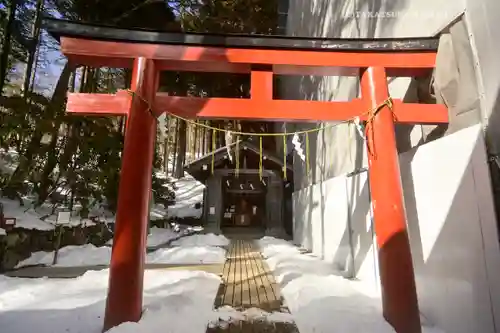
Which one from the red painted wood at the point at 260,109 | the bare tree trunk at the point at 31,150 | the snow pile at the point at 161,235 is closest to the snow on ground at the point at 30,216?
the bare tree trunk at the point at 31,150

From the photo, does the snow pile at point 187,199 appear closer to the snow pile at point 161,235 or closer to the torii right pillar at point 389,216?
the snow pile at point 161,235

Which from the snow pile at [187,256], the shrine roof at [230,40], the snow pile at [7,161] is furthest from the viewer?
the snow pile at [7,161]

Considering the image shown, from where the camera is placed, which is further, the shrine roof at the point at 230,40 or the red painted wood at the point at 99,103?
the shrine roof at the point at 230,40

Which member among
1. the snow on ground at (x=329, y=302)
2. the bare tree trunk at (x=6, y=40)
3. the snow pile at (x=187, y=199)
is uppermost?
the bare tree trunk at (x=6, y=40)

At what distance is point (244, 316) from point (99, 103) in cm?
351

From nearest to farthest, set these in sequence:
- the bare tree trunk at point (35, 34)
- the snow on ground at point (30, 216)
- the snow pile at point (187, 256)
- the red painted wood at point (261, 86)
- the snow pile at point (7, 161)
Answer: the red painted wood at point (261, 86) < the snow pile at point (187, 256) < the snow on ground at point (30, 216) < the snow pile at point (7, 161) < the bare tree trunk at point (35, 34)

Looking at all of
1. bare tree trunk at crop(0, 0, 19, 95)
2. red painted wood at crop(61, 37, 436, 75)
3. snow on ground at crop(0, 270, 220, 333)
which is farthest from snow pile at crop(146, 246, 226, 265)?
bare tree trunk at crop(0, 0, 19, 95)

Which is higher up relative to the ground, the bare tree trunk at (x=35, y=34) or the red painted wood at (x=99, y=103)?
the bare tree trunk at (x=35, y=34)

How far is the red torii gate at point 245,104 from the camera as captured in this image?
11.1ft

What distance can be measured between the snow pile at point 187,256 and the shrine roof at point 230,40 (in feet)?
19.2

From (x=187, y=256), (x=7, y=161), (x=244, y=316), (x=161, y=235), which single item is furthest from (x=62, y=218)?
(x=161, y=235)

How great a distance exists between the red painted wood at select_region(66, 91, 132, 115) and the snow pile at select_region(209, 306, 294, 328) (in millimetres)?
3039

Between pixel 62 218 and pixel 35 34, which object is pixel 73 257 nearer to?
pixel 62 218

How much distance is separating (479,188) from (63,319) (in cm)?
515
